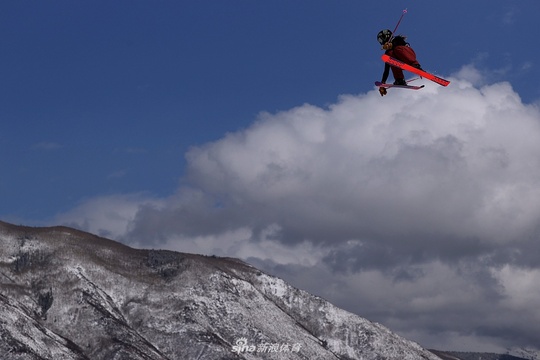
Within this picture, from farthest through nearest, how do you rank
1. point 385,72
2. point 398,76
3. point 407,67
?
point 398,76, point 385,72, point 407,67

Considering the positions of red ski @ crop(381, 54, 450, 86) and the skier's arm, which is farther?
the skier's arm

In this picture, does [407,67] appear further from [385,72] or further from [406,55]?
[385,72]

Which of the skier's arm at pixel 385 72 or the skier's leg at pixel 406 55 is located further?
the skier's arm at pixel 385 72

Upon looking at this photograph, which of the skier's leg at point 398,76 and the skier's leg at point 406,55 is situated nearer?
the skier's leg at point 406,55

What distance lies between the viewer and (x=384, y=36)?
5769cm

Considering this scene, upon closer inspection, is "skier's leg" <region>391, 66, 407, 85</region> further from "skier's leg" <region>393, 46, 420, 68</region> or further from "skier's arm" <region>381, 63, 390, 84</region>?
"skier's leg" <region>393, 46, 420, 68</region>

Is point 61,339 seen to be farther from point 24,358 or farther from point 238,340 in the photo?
point 238,340

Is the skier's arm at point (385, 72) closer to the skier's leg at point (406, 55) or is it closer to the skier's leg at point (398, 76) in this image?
the skier's leg at point (398, 76)

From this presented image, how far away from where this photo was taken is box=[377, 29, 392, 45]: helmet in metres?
57.6

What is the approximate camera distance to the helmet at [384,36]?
57.6 meters

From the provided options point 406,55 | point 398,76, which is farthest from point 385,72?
point 406,55

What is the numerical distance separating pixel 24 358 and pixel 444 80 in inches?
4562

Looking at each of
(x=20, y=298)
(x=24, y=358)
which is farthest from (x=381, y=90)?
(x=20, y=298)

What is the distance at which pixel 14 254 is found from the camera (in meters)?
199
